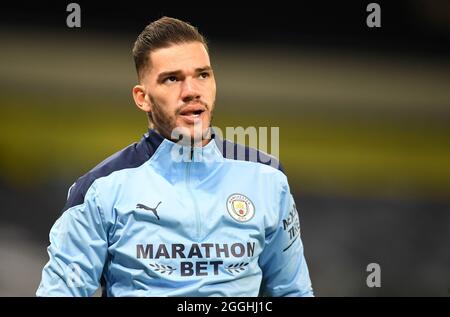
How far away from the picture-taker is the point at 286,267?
6.02 feet

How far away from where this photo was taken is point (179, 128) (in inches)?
71.2

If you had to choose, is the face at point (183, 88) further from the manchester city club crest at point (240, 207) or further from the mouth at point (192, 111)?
the manchester city club crest at point (240, 207)

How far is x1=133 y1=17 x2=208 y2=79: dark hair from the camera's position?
180 centimetres

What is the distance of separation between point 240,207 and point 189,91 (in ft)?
1.11

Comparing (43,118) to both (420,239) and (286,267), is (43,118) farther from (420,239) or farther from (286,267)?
(420,239)

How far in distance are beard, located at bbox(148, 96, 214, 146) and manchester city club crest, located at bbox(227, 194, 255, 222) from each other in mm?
182

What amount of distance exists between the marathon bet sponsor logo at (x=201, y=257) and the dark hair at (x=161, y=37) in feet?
1.66

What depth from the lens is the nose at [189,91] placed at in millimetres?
1779

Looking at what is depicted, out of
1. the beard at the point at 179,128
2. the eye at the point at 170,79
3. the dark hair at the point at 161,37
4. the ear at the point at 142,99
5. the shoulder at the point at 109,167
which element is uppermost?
the dark hair at the point at 161,37

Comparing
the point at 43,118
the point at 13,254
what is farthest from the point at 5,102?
the point at 13,254

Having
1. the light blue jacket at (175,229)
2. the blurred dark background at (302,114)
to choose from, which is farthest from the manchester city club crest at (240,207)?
the blurred dark background at (302,114)
